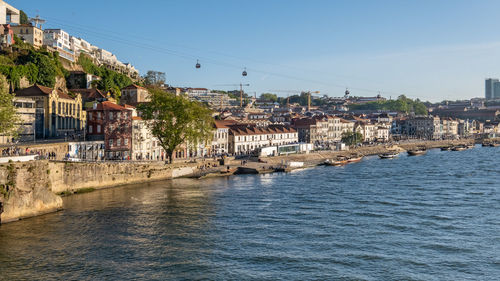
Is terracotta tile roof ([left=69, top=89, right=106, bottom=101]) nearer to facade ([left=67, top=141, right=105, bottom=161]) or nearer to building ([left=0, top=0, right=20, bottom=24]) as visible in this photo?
facade ([left=67, top=141, right=105, bottom=161])

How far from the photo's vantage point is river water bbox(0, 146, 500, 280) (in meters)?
25.9

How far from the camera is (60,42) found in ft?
414

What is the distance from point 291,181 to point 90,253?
3886 cm

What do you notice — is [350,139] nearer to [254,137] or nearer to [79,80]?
[254,137]

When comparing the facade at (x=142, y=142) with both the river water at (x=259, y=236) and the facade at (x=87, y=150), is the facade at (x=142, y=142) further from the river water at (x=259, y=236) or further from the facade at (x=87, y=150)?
the river water at (x=259, y=236)

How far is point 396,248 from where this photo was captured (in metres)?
30.0

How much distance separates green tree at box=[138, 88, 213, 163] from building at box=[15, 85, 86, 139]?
13.1 m

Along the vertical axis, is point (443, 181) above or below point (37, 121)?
below

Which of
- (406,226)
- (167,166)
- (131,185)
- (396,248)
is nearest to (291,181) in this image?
(167,166)

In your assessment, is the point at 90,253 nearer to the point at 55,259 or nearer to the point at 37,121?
the point at 55,259

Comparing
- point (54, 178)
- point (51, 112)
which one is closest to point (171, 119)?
point (51, 112)

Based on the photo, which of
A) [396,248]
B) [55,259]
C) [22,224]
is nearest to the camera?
[55,259]

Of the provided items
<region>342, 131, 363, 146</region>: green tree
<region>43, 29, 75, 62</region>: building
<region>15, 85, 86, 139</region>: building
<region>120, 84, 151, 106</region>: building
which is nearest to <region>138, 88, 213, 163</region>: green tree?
<region>15, 85, 86, 139</region>: building

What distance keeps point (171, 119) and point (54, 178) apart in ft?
74.8
